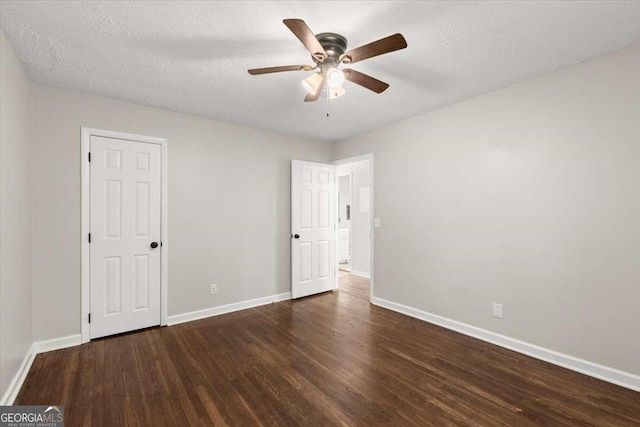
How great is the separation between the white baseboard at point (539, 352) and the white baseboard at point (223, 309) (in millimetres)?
1841

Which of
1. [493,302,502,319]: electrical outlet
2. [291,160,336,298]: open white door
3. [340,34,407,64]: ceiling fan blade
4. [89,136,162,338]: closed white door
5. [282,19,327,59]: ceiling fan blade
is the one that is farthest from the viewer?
[291,160,336,298]: open white door

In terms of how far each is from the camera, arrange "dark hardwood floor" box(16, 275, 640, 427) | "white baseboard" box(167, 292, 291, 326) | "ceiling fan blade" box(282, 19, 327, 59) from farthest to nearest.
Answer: "white baseboard" box(167, 292, 291, 326), "dark hardwood floor" box(16, 275, 640, 427), "ceiling fan blade" box(282, 19, 327, 59)

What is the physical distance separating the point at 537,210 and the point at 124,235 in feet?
13.7

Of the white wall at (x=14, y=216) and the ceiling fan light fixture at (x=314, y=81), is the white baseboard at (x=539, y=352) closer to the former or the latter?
the ceiling fan light fixture at (x=314, y=81)

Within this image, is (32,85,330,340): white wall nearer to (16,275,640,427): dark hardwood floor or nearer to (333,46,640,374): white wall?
(16,275,640,427): dark hardwood floor

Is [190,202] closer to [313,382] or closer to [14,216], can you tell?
[14,216]

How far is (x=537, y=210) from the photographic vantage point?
2596mm

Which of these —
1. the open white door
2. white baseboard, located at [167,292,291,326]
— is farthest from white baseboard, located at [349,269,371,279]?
white baseboard, located at [167,292,291,326]

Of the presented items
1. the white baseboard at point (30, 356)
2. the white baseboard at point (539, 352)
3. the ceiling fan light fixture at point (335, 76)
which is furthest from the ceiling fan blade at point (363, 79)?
the white baseboard at point (30, 356)

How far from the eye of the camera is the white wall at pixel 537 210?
218 cm

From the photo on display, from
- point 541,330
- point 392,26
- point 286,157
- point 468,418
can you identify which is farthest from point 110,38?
point 541,330

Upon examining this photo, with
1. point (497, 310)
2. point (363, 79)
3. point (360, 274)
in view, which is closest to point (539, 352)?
point (497, 310)

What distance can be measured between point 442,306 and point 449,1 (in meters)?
2.95

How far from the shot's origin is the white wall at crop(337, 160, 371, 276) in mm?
5898
